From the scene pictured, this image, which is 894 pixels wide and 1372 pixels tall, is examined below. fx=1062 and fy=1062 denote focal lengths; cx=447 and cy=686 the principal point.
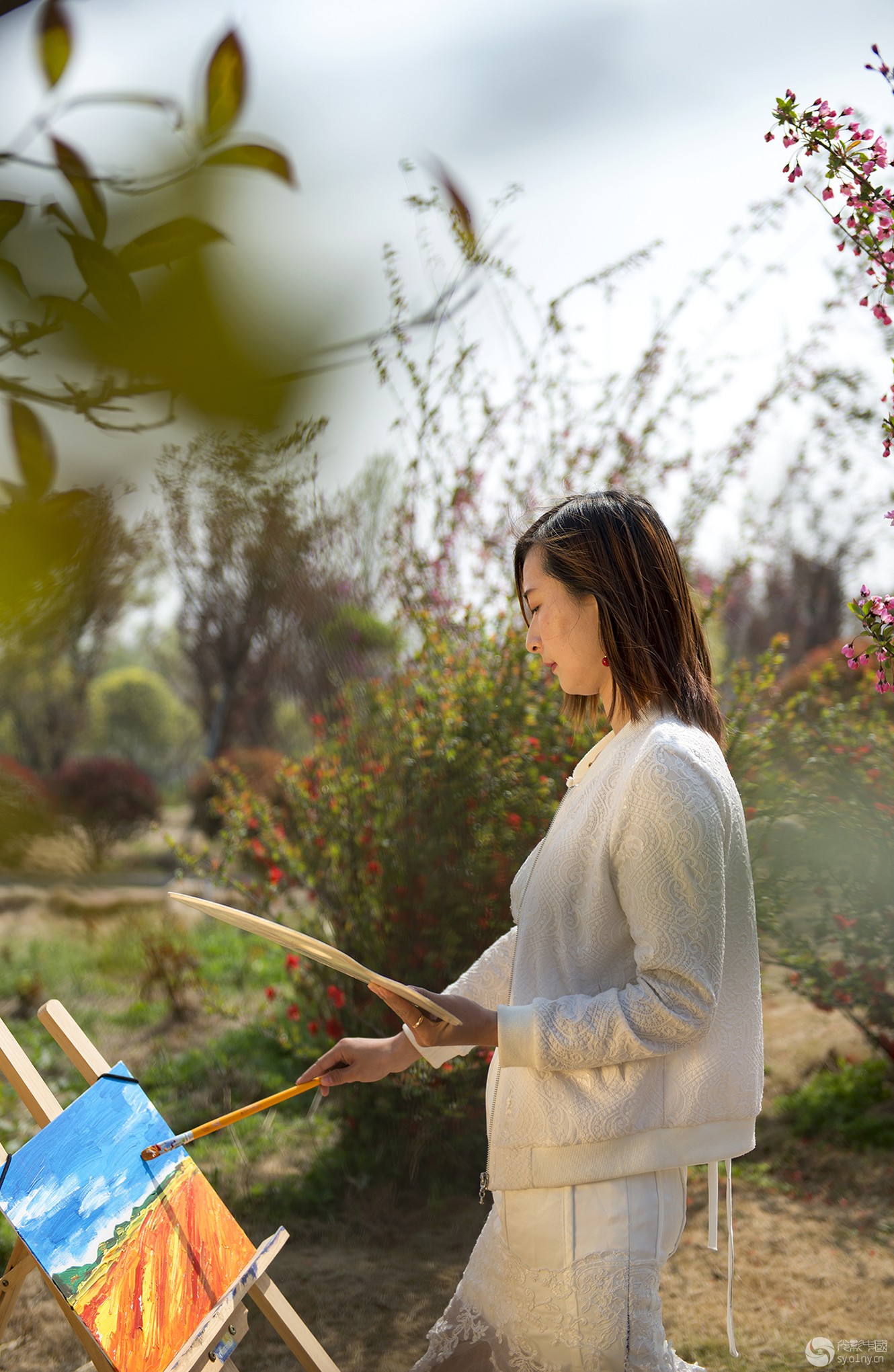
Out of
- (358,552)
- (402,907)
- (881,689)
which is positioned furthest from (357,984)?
(881,689)

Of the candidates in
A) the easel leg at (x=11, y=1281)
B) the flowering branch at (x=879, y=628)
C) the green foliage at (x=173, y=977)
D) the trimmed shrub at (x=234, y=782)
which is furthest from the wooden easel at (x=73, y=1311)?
the trimmed shrub at (x=234, y=782)

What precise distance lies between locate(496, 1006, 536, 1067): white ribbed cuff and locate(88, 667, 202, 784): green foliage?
1195 centimetres

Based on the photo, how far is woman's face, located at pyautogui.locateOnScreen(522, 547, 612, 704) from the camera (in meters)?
1.29

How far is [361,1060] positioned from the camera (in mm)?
1371

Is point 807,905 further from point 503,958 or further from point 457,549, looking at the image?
point 503,958

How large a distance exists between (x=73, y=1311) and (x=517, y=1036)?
1.92ft

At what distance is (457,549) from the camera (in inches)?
126

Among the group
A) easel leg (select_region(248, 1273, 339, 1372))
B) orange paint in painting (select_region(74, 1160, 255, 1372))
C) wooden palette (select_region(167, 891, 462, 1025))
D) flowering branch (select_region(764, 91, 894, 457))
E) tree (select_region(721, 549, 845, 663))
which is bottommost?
easel leg (select_region(248, 1273, 339, 1372))

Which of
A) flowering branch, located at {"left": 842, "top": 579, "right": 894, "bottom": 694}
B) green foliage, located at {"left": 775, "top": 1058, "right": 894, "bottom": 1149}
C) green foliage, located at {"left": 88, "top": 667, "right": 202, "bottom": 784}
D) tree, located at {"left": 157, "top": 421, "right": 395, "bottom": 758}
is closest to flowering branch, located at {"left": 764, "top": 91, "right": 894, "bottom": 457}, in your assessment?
flowering branch, located at {"left": 842, "top": 579, "right": 894, "bottom": 694}

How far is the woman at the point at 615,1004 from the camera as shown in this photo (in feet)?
3.80

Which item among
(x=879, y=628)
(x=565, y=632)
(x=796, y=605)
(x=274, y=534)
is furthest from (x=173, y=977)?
(x=796, y=605)

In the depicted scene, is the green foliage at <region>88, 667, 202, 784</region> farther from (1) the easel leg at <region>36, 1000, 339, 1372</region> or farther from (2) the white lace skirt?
(2) the white lace skirt

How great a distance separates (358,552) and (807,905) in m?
1.79

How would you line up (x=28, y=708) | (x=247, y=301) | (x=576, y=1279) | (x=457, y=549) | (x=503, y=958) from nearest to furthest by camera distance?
(x=247, y=301), (x=576, y=1279), (x=503, y=958), (x=457, y=549), (x=28, y=708)
